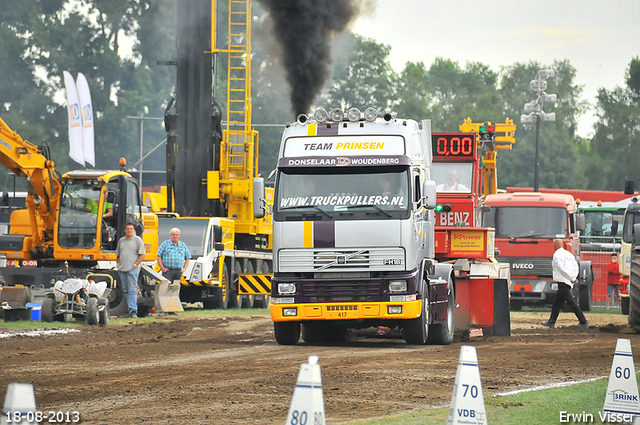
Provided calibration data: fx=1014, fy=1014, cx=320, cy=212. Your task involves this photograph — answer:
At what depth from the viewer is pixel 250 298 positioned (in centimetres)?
2916

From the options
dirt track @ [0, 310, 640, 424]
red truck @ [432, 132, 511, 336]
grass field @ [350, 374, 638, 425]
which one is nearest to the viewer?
grass field @ [350, 374, 638, 425]

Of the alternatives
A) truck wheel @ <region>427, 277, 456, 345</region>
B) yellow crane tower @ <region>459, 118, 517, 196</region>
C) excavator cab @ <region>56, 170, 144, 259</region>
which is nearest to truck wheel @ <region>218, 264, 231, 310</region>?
excavator cab @ <region>56, 170, 144, 259</region>

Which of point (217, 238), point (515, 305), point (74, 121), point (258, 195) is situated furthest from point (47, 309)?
point (74, 121)

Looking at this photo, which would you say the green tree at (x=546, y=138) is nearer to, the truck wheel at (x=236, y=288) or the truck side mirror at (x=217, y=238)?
Answer: the truck wheel at (x=236, y=288)

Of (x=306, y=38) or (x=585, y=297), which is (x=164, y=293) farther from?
(x=585, y=297)

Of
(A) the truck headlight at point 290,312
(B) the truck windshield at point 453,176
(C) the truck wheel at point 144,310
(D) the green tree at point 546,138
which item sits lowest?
(C) the truck wheel at point 144,310

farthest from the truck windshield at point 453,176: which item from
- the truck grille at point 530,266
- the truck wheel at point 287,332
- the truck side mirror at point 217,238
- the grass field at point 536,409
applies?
the grass field at point 536,409

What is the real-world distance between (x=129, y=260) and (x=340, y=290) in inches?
282

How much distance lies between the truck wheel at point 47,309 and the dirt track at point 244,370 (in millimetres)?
1327

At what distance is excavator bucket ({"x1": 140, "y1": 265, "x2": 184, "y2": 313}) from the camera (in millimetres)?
22453

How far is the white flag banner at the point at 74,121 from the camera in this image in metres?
46.3

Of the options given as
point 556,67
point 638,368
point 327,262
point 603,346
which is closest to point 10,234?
point 327,262

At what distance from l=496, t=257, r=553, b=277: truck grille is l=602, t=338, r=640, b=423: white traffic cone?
1898 cm

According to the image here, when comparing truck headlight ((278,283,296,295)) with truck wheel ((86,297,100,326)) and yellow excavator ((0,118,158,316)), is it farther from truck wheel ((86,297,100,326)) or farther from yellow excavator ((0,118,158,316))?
yellow excavator ((0,118,158,316))
